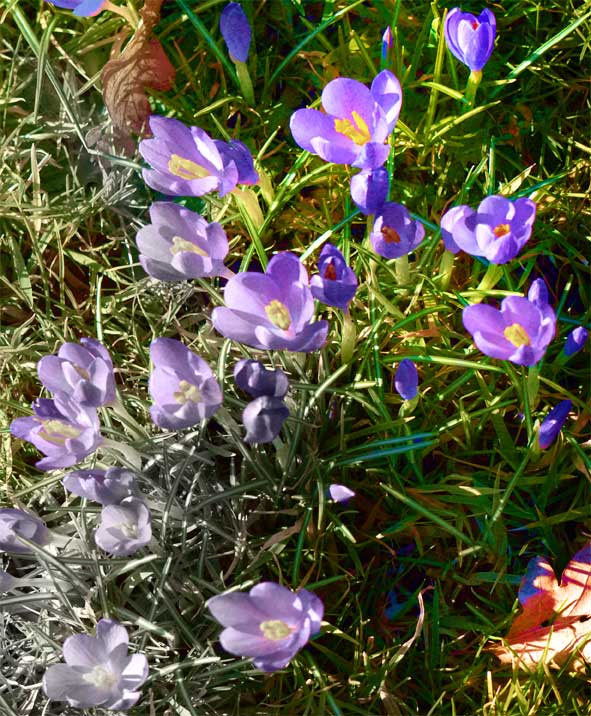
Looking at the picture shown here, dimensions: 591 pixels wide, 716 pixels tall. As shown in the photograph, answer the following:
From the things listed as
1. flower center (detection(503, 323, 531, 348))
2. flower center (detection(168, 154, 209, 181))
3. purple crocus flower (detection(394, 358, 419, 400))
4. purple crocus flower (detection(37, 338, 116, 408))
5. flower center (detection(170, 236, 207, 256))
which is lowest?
purple crocus flower (detection(394, 358, 419, 400))

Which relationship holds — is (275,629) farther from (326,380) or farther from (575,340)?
(575,340)

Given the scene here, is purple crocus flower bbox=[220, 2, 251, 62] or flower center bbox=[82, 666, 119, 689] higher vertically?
purple crocus flower bbox=[220, 2, 251, 62]

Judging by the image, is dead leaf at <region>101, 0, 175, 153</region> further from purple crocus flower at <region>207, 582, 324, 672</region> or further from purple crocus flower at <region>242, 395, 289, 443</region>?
purple crocus flower at <region>207, 582, 324, 672</region>

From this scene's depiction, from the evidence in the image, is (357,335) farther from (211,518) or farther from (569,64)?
(569,64)

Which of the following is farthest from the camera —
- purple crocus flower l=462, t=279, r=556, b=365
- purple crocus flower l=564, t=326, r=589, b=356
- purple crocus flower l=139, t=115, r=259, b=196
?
purple crocus flower l=564, t=326, r=589, b=356

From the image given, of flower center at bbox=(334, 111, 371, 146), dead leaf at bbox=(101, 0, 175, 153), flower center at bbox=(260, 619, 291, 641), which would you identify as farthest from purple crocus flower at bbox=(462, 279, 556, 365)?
dead leaf at bbox=(101, 0, 175, 153)

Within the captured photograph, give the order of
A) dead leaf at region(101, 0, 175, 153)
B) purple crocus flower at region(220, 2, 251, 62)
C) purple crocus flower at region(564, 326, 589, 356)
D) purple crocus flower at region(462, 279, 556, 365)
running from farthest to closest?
1. dead leaf at region(101, 0, 175, 153)
2. purple crocus flower at region(220, 2, 251, 62)
3. purple crocus flower at region(564, 326, 589, 356)
4. purple crocus flower at region(462, 279, 556, 365)

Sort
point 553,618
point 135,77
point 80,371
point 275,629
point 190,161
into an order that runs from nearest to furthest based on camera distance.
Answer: point 275,629
point 80,371
point 190,161
point 553,618
point 135,77

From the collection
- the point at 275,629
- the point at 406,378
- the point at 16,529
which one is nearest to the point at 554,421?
the point at 406,378
